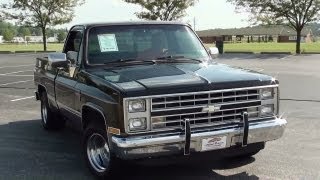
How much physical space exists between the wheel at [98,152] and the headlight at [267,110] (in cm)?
170

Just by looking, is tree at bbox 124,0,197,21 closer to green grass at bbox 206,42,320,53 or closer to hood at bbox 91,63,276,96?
green grass at bbox 206,42,320,53

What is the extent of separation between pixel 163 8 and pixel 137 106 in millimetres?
37994

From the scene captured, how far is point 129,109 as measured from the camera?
4.86 metres

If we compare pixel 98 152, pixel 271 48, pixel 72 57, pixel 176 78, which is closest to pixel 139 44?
pixel 72 57

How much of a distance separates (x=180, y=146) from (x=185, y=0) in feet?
127

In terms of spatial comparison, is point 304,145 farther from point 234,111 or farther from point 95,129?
point 95,129

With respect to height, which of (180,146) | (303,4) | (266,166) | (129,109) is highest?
(303,4)

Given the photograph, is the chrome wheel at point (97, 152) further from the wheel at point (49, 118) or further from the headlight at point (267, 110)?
the wheel at point (49, 118)

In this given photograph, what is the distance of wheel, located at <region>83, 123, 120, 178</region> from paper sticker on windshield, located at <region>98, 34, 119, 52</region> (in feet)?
3.58

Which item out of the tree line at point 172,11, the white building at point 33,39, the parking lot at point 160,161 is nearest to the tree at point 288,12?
the tree line at point 172,11

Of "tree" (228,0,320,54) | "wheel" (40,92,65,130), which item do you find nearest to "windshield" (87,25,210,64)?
"wheel" (40,92,65,130)

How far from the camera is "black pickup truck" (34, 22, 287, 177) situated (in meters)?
4.90

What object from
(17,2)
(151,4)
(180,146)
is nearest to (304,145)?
(180,146)

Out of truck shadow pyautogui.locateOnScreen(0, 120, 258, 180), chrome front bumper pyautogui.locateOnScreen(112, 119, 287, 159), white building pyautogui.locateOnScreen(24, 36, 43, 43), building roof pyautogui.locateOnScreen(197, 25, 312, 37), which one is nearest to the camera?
chrome front bumper pyautogui.locateOnScreen(112, 119, 287, 159)
